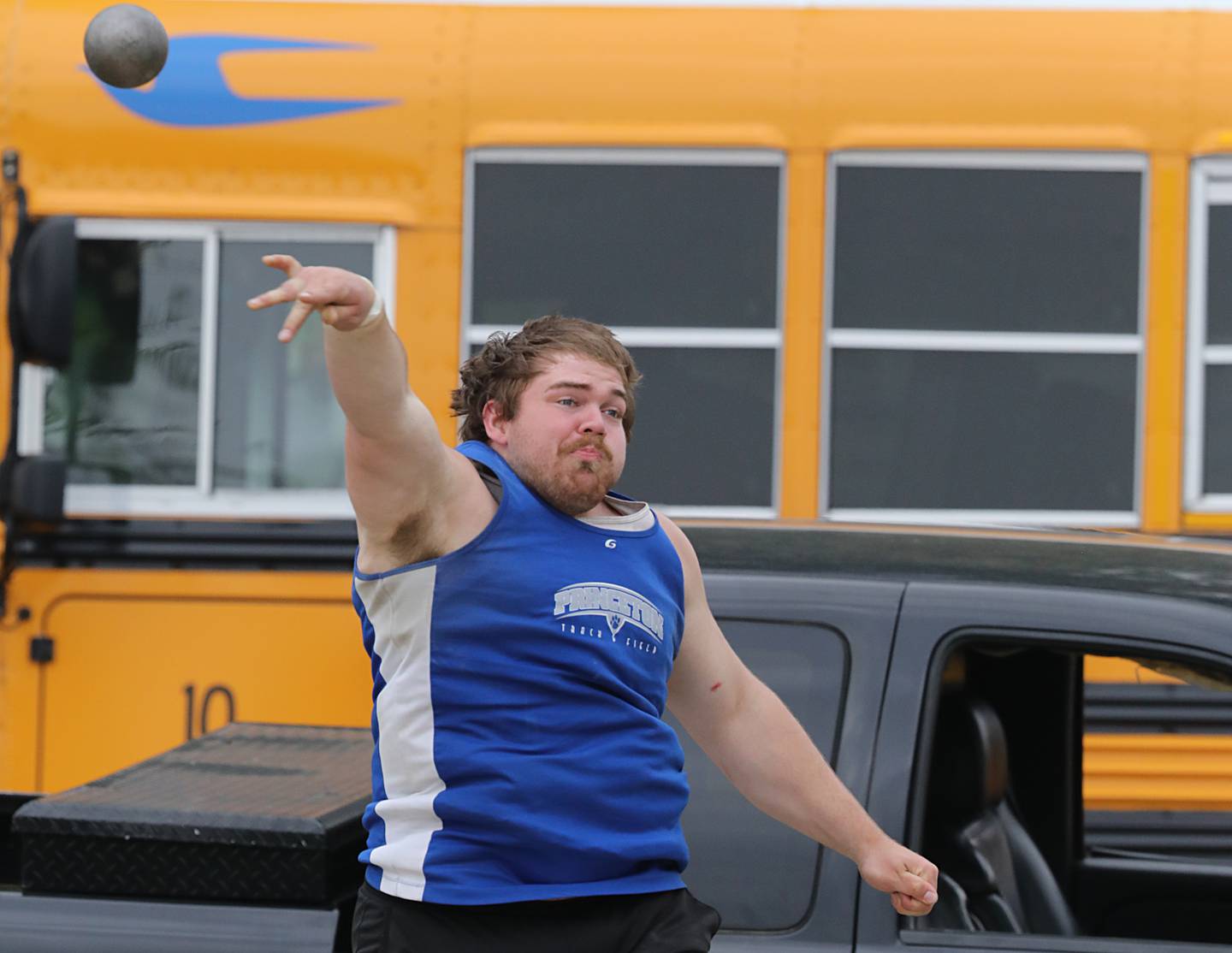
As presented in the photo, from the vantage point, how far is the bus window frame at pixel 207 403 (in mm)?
4801

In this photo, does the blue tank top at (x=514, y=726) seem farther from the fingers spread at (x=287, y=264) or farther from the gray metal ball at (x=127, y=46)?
the gray metal ball at (x=127, y=46)

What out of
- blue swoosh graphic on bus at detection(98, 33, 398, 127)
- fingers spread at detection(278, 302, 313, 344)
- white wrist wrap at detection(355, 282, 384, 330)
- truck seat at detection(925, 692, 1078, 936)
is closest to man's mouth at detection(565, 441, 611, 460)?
white wrist wrap at detection(355, 282, 384, 330)

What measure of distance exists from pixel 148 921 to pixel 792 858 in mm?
928

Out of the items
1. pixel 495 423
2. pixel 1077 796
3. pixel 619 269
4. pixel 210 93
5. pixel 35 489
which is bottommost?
pixel 1077 796

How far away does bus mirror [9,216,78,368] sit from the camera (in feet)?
15.4

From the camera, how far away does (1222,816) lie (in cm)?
462

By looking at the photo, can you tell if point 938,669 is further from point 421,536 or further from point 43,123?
point 43,123

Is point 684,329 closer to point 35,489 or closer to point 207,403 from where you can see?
point 207,403

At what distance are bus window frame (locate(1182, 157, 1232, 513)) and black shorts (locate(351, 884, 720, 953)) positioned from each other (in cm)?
306

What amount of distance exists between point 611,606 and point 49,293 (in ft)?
10.3

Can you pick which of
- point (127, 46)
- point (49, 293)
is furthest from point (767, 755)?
point (49, 293)

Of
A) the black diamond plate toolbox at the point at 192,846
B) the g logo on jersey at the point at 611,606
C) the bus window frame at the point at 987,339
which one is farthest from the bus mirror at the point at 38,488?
the g logo on jersey at the point at 611,606

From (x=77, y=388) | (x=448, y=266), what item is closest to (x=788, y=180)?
(x=448, y=266)

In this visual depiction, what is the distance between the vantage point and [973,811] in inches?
118
